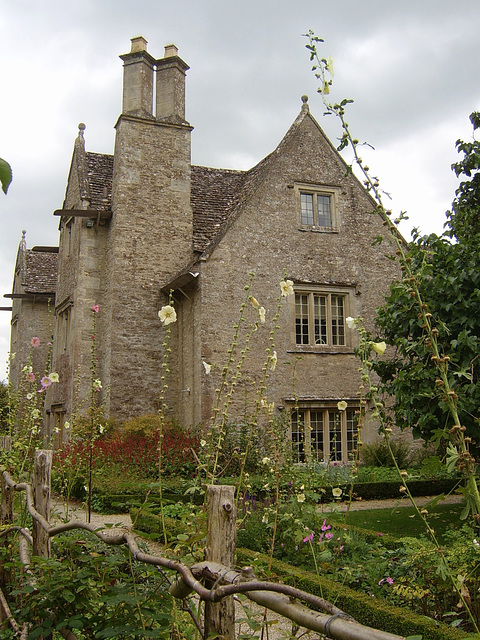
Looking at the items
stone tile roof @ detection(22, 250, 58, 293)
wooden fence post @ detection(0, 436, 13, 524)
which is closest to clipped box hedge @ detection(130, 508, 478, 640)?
wooden fence post @ detection(0, 436, 13, 524)

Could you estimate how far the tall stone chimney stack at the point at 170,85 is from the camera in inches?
677

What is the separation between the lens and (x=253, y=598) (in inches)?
80.0

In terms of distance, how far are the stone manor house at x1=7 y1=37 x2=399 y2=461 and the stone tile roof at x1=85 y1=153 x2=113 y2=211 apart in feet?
0.16

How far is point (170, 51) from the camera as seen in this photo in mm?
17281

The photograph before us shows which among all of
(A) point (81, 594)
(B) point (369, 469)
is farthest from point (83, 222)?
(A) point (81, 594)

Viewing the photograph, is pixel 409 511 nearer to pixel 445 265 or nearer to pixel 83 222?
pixel 445 265

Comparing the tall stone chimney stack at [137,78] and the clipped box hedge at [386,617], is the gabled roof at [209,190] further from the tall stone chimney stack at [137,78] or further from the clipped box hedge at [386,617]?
the clipped box hedge at [386,617]

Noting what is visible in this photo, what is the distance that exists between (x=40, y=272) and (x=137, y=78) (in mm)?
11574

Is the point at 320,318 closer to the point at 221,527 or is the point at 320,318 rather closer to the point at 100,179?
the point at 100,179

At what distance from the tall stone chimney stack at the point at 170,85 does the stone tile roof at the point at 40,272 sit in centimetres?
1027

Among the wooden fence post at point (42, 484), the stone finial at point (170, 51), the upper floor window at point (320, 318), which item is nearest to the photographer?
the wooden fence post at point (42, 484)

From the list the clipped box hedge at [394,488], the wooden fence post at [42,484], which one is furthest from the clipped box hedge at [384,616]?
the clipped box hedge at [394,488]

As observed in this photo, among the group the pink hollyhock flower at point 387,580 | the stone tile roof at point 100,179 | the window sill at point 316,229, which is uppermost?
the stone tile roof at point 100,179

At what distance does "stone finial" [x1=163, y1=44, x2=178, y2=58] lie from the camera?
56.4 ft
